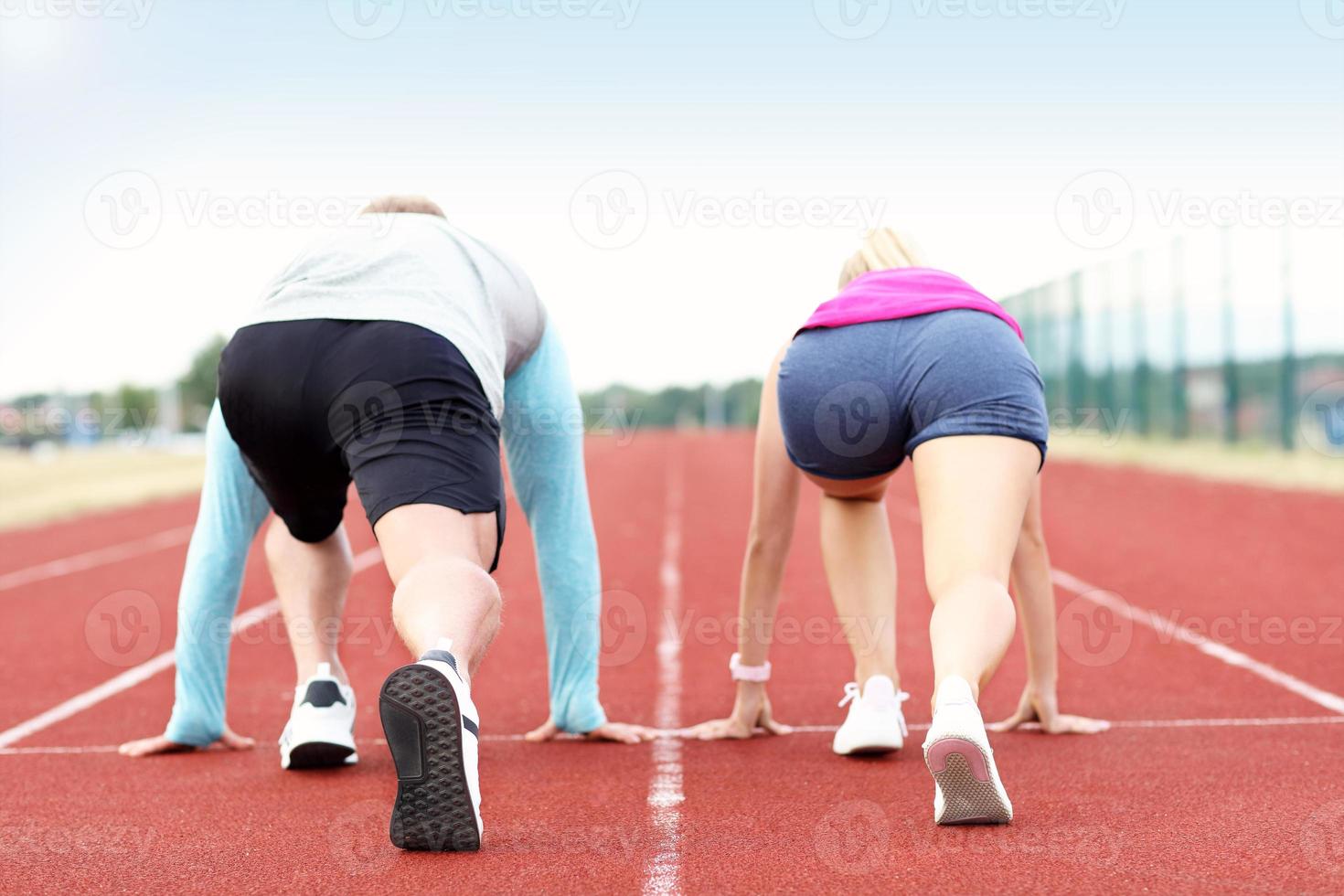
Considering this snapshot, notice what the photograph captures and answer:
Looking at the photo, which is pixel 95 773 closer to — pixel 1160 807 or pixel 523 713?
pixel 523 713

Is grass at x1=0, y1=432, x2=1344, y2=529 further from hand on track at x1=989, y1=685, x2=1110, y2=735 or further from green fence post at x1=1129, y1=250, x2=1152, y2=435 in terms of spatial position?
hand on track at x1=989, y1=685, x2=1110, y2=735

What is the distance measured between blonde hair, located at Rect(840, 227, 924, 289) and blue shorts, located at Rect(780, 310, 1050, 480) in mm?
401

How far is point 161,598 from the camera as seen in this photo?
34.9 feet

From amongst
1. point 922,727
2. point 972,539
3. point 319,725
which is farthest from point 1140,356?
point 972,539

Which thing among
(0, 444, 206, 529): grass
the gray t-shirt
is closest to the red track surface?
the gray t-shirt

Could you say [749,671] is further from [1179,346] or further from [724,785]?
[1179,346]

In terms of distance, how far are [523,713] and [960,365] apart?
2.80 m

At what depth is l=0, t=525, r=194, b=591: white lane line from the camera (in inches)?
494

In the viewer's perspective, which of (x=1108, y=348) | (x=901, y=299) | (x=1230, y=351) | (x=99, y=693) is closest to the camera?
(x=901, y=299)

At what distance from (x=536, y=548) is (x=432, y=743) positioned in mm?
1886

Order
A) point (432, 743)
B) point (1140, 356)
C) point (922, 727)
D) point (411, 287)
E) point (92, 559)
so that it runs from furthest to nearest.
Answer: point (1140, 356) → point (92, 559) → point (922, 727) → point (411, 287) → point (432, 743)

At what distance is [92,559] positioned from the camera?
1431 centimetres

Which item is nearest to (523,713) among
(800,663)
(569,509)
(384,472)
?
(569,509)

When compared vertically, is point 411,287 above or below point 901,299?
above
